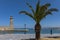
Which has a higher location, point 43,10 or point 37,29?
point 43,10

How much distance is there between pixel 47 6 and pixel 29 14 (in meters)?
1.93

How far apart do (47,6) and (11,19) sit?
78798mm

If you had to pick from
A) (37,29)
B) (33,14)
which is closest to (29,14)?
(33,14)

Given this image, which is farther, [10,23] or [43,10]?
[10,23]

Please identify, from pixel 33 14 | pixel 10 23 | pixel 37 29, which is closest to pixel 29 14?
pixel 33 14

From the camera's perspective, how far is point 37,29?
20.3 metres

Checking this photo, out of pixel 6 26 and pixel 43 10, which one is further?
pixel 6 26

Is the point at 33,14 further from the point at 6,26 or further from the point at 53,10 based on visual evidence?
the point at 6,26

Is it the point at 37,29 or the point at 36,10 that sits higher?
the point at 36,10

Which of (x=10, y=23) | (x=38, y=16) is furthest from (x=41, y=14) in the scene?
(x=10, y=23)

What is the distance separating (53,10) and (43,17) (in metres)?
1.23

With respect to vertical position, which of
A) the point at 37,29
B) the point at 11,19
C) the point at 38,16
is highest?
the point at 11,19

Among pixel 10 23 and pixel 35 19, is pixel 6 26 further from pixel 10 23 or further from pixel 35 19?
pixel 35 19

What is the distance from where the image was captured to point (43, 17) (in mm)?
20875
